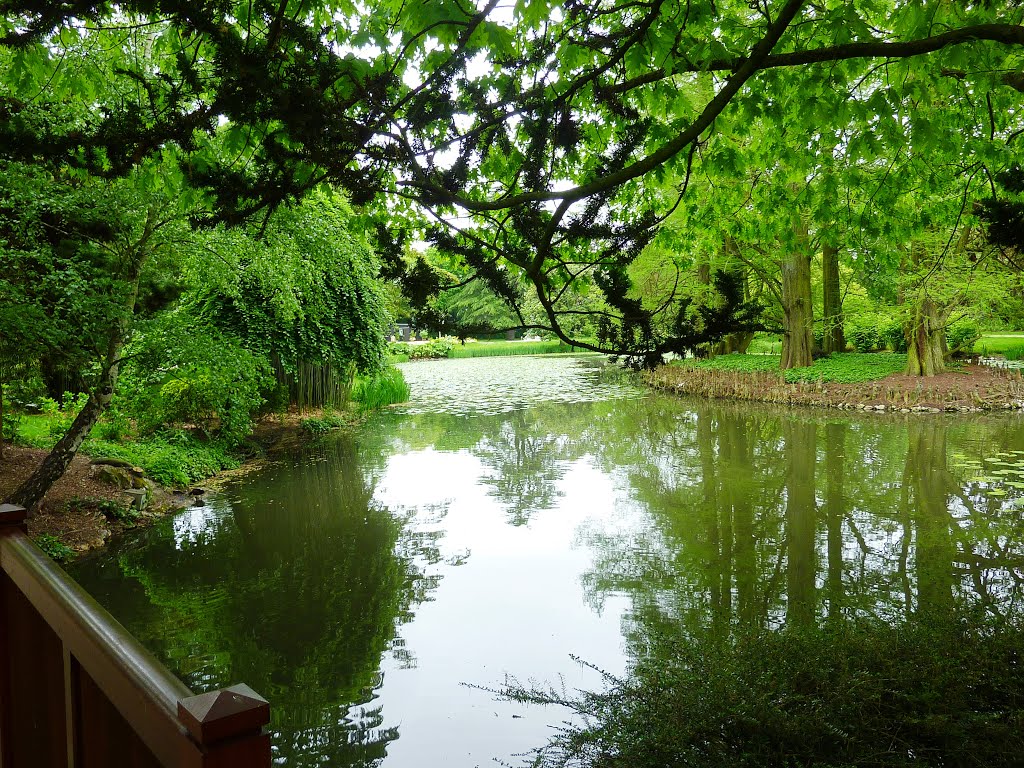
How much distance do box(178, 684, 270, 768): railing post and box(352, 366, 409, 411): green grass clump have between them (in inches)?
684

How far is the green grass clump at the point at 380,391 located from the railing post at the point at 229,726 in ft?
57.0

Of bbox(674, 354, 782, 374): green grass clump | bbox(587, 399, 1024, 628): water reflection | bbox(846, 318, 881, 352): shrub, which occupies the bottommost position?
bbox(587, 399, 1024, 628): water reflection

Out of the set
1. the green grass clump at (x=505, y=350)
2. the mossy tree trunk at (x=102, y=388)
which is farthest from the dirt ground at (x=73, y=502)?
Result: the green grass clump at (x=505, y=350)

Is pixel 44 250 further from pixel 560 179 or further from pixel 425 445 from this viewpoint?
pixel 425 445

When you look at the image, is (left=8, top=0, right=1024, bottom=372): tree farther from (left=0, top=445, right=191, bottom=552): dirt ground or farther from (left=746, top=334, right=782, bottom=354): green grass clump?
(left=746, top=334, right=782, bottom=354): green grass clump

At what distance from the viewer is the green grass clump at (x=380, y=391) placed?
61.8 feet

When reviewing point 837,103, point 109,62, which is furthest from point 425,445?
point 837,103

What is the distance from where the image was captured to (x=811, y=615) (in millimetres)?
5320

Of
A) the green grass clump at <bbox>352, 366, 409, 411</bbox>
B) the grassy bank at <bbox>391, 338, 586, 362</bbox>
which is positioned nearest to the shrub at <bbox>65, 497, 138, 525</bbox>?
the green grass clump at <bbox>352, 366, 409, 411</bbox>

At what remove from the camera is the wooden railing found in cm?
89

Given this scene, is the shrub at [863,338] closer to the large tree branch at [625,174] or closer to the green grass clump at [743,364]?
the green grass clump at [743,364]

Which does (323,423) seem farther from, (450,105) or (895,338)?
(895,338)

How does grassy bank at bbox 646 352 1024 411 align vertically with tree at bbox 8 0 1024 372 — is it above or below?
below

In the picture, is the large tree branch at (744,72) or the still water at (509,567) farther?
the still water at (509,567)
